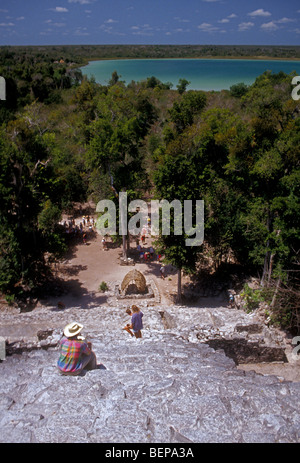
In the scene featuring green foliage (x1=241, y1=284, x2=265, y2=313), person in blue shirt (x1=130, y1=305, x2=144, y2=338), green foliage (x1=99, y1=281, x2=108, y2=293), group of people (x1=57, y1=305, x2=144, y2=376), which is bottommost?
green foliage (x1=99, y1=281, x2=108, y2=293)

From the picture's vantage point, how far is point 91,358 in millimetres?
6664

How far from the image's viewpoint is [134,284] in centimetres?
1712

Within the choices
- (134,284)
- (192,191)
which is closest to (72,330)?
(192,191)

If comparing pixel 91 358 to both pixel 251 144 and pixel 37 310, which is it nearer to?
pixel 37 310

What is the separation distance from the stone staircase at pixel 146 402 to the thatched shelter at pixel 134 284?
915 cm

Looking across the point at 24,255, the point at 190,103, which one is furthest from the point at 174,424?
the point at 190,103

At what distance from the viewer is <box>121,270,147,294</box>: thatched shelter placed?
55.2 feet

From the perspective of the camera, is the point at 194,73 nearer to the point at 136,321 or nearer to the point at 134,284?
the point at 134,284

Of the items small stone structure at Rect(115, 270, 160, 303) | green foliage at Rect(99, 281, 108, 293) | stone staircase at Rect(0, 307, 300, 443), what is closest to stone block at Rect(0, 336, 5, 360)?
stone staircase at Rect(0, 307, 300, 443)

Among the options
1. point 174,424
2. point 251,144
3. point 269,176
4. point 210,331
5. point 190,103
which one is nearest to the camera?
point 174,424

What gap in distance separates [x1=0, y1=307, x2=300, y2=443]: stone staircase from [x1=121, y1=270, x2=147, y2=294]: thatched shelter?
915 centimetres

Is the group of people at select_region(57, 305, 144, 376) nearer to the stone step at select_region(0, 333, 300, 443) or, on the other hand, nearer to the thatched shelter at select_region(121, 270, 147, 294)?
the stone step at select_region(0, 333, 300, 443)

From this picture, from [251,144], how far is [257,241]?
479 centimetres

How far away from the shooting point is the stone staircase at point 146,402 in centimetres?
493
